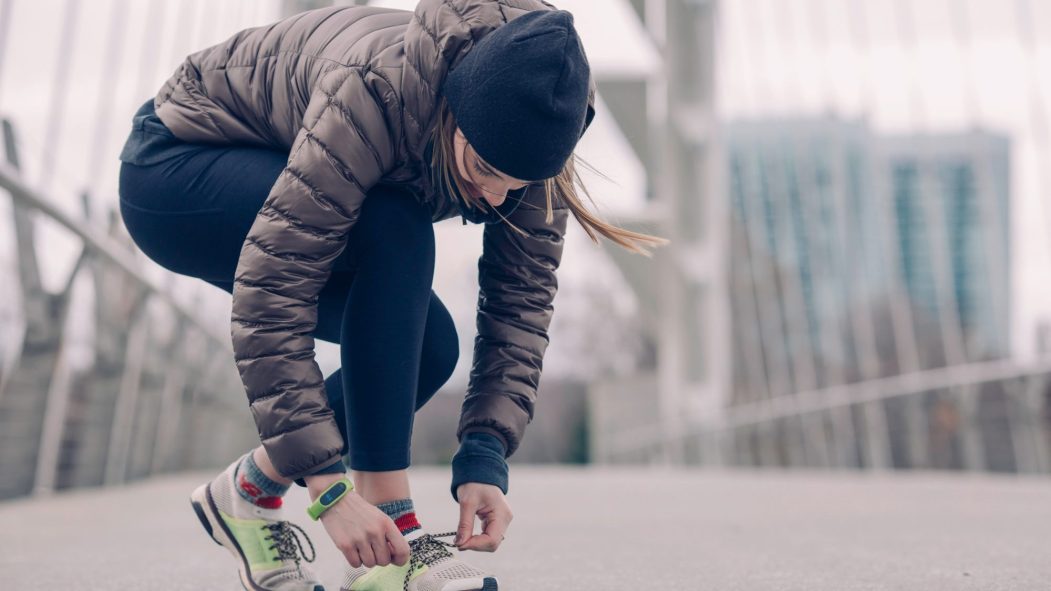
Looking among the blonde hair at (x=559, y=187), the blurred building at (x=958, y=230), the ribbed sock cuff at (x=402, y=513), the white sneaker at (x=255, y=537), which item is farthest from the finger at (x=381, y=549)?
the blurred building at (x=958, y=230)

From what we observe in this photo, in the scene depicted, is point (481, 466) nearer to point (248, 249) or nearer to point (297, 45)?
point (248, 249)

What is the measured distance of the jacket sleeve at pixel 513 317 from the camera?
5.09 feet

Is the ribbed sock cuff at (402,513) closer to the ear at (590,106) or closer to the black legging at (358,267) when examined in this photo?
the black legging at (358,267)

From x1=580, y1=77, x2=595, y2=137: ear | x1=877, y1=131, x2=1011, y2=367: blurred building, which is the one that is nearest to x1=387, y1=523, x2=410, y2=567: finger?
x1=580, y1=77, x2=595, y2=137: ear

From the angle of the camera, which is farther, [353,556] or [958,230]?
[958,230]

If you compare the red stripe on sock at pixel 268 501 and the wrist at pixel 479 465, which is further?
the red stripe on sock at pixel 268 501

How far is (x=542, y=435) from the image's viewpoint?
20.5m

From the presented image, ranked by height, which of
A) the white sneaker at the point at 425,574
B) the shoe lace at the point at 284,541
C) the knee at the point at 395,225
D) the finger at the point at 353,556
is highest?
the knee at the point at 395,225

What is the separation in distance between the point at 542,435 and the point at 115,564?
61.2 feet

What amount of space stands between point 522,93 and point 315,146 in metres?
0.22

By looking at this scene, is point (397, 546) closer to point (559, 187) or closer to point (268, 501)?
point (268, 501)

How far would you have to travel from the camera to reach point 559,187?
1518 mm

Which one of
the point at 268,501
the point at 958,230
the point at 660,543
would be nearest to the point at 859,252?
the point at 958,230

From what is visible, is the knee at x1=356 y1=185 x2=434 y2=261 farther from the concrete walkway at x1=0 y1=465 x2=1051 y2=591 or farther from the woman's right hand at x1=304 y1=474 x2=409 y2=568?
the concrete walkway at x1=0 y1=465 x2=1051 y2=591
